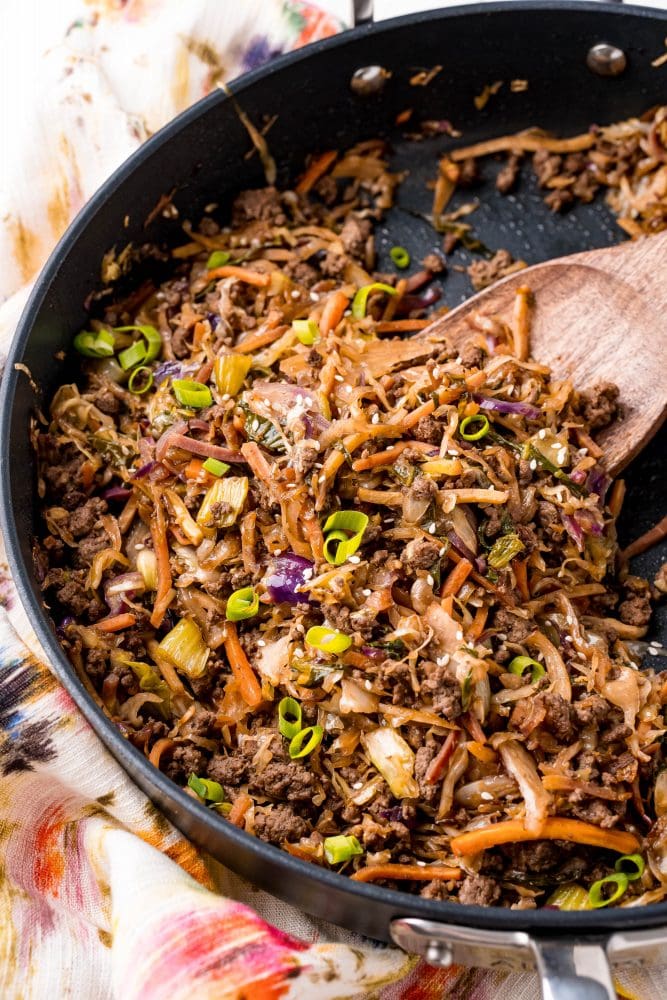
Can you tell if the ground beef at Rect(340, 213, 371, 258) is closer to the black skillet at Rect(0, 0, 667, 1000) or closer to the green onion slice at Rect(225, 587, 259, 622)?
the black skillet at Rect(0, 0, 667, 1000)

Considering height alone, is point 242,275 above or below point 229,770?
above

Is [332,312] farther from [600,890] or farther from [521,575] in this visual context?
[600,890]

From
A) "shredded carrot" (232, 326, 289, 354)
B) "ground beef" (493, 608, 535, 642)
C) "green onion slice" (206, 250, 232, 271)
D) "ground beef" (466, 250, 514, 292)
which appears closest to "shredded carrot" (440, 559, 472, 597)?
"ground beef" (493, 608, 535, 642)

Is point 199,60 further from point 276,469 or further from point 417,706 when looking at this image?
point 417,706

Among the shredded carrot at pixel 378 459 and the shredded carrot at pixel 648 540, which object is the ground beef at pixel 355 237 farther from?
the shredded carrot at pixel 648 540

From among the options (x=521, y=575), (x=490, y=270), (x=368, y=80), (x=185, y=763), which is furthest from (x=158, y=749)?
(x=368, y=80)

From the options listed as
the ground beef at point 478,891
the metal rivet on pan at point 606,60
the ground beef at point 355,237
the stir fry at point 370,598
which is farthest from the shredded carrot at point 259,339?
the ground beef at point 478,891
